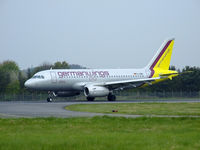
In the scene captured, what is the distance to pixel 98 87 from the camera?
5256 centimetres

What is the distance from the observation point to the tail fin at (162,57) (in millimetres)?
63306

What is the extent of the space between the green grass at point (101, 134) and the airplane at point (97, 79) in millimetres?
28785

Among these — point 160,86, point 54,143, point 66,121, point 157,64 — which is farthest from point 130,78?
point 54,143

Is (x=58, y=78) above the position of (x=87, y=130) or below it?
above

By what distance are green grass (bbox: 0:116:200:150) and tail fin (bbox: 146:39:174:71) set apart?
4079 cm

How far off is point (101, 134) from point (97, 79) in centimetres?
3964

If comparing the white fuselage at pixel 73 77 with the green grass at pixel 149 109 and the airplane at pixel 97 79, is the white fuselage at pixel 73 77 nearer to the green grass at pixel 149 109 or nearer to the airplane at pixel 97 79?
the airplane at pixel 97 79

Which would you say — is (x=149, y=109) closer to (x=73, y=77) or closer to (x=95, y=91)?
(x=95, y=91)

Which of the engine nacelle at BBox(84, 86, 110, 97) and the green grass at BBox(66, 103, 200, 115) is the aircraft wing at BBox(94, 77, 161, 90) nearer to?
the engine nacelle at BBox(84, 86, 110, 97)

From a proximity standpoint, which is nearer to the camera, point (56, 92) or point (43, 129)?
point (43, 129)

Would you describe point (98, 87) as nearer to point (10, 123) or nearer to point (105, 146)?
point (10, 123)

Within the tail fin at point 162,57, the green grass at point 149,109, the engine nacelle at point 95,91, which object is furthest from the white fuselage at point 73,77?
the green grass at point 149,109

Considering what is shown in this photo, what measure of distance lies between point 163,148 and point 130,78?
46372 millimetres

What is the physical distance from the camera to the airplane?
169 ft
